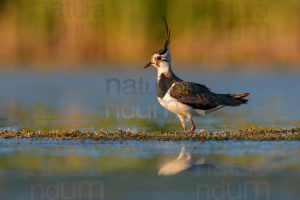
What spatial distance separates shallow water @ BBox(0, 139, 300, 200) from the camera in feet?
23.3

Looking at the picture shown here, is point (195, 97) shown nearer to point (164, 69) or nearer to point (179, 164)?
point (164, 69)

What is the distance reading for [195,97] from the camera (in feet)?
36.3

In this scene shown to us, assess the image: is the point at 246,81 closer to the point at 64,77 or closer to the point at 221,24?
the point at 221,24

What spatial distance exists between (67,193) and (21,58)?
18359 mm

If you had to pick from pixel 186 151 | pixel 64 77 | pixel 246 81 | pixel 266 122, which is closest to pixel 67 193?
pixel 186 151

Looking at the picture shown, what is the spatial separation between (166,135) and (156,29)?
1283 centimetres

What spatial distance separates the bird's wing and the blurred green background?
457 inches

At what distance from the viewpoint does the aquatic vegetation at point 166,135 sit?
34.1 feet

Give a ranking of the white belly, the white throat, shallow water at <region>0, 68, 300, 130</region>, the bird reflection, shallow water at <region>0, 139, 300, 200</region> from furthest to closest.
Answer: shallow water at <region>0, 68, 300, 130</region> < the white throat < the white belly < the bird reflection < shallow water at <region>0, 139, 300, 200</region>

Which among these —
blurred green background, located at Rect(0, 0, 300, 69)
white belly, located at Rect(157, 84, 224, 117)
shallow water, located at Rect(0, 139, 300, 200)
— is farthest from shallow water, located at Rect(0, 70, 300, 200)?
blurred green background, located at Rect(0, 0, 300, 69)

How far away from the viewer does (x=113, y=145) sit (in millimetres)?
10023

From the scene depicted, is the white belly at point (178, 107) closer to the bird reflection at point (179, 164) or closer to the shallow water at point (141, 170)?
the shallow water at point (141, 170)

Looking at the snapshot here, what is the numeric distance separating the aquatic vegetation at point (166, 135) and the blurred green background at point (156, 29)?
11.8 meters

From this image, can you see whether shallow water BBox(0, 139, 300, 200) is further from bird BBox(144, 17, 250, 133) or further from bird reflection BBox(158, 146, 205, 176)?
bird BBox(144, 17, 250, 133)
